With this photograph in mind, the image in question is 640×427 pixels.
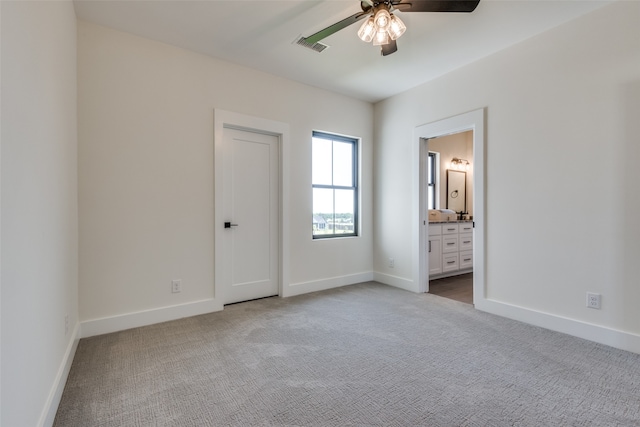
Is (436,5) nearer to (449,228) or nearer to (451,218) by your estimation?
(449,228)

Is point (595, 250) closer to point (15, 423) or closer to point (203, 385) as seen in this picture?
point (203, 385)

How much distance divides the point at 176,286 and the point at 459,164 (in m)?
5.56

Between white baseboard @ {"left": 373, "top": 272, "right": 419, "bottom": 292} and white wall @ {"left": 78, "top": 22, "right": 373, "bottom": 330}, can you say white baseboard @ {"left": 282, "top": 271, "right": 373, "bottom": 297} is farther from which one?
white wall @ {"left": 78, "top": 22, "right": 373, "bottom": 330}

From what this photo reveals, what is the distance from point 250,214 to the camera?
3580 mm

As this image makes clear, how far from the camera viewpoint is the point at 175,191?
300 centimetres

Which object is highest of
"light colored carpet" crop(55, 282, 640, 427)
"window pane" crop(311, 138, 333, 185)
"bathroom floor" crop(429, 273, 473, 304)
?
"window pane" crop(311, 138, 333, 185)

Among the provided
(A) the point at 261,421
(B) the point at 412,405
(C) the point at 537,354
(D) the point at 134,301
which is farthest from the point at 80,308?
(C) the point at 537,354

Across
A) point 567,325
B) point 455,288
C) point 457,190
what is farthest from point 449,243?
point 567,325

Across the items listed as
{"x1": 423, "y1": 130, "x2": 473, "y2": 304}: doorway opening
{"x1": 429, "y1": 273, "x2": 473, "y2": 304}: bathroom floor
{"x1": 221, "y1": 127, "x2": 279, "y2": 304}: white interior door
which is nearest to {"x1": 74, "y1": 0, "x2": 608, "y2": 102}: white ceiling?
{"x1": 221, "y1": 127, "x2": 279, "y2": 304}: white interior door

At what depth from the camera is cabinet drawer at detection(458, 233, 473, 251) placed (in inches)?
201

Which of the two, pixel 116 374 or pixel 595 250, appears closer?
pixel 116 374

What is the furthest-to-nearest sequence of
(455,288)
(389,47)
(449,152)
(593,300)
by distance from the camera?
(449,152)
(455,288)
(593,300)
(389,47)

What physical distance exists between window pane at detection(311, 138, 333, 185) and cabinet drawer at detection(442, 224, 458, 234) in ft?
6.74

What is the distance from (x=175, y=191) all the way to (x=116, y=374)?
5.39 feet
